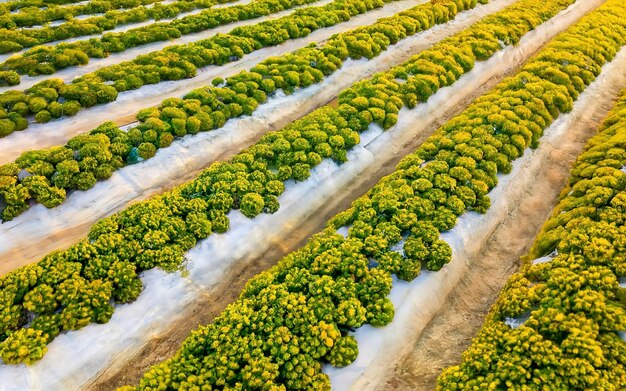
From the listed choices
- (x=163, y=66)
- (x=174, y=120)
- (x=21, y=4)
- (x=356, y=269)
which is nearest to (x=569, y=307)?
(x=356, y=269)

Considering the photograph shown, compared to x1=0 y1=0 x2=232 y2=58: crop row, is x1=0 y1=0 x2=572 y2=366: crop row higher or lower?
x1=0 y1=0 x2=232 y2=58: crop row

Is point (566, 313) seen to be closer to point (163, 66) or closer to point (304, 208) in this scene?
point (304, 208)

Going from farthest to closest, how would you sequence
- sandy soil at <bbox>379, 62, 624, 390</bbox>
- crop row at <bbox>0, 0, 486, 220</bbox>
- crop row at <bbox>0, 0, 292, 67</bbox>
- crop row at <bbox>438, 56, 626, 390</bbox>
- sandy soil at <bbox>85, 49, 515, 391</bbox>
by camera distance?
crop row at <bbox>0, 0, 292, 67</bbox> → crop row at <bbox>0, 0, 486, 220</bbox> → sandy soil at <bbox>85, 49, 515, 391</bbox> → sandy soil at <bbox>379, 62, 624, 390</bbox> → crop row at <bbox>438, 56, 626, 390</bbox>

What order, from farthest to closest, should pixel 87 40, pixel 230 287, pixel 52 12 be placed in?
pixel 52 12 → pixel 87 40 → pixel 230 287

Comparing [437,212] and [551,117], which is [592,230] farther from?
[551,117]

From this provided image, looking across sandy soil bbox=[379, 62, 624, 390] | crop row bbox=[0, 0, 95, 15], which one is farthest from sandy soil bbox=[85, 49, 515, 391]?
crop row bbox=[0, 0, 95, 15]

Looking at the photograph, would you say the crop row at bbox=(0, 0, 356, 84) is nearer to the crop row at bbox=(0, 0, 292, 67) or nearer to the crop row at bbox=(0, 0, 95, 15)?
the crop row at bbox=(0, 0, 292, 67)

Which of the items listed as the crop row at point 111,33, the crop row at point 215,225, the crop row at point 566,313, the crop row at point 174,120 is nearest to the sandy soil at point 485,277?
the crop row at point 566,313
